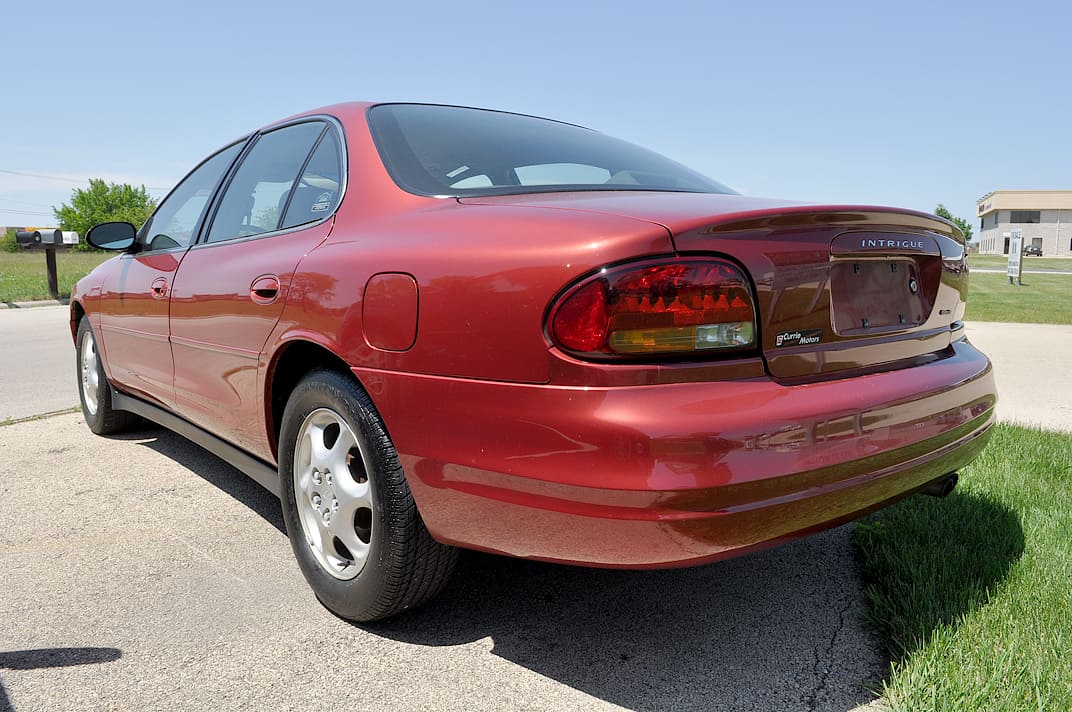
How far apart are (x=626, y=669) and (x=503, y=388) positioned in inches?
34.5

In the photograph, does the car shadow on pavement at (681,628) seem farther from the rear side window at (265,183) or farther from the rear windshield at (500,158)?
the rear side window at (265,183)

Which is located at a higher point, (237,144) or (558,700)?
(237,144)

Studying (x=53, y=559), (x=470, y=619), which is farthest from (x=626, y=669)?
(x=53, y=559)

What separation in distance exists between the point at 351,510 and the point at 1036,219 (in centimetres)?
9859

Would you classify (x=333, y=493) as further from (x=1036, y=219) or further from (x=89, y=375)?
(x=1036, y=219)

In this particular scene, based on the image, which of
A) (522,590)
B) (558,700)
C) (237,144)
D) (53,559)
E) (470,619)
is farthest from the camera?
(237,144)

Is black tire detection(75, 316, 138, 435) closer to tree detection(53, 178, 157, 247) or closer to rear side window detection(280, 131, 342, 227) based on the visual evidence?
rear side window detection(280, 131, 342, 227)

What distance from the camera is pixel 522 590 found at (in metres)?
2.59

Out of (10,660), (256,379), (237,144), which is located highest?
(237,144)

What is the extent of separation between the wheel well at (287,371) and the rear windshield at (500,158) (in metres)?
0.59

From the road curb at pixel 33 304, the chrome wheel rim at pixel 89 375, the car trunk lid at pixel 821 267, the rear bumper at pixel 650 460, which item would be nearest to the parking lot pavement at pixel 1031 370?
the car trunk lid at pixel 821 267

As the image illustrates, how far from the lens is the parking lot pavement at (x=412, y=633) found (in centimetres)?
199

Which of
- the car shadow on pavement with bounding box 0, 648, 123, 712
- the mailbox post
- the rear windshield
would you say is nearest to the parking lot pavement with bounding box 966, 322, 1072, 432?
the rear windshield

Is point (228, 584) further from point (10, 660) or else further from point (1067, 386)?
point (1067, 386)
